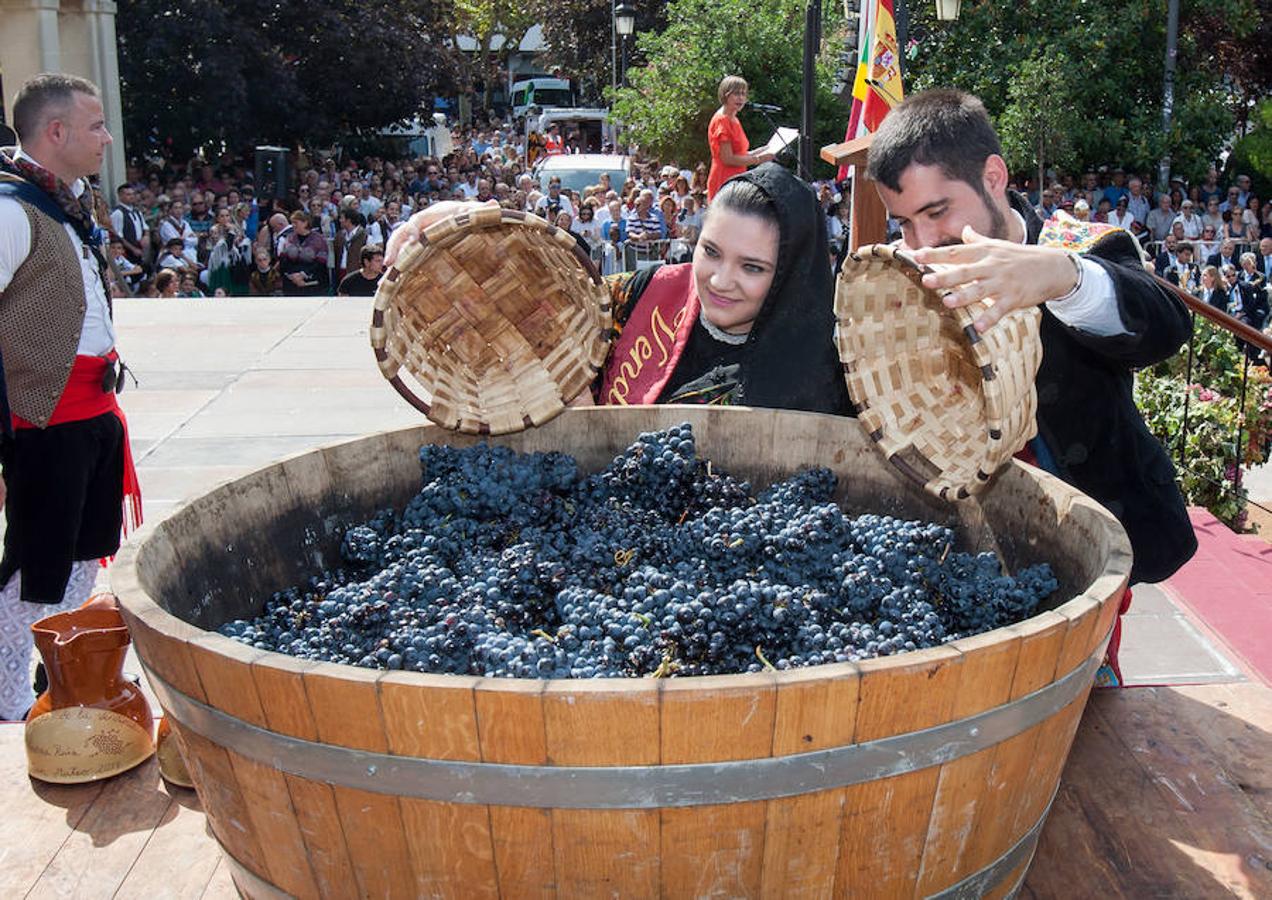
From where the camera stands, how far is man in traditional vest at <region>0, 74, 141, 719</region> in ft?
11.9

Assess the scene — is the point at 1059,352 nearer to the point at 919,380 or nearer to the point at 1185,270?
the point at 919,380

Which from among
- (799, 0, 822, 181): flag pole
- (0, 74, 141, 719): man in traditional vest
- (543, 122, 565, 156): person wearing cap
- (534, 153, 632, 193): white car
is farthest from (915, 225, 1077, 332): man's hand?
(543, 122, 565, 156): person wearing cap

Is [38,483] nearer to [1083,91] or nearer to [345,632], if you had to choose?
[345,632]

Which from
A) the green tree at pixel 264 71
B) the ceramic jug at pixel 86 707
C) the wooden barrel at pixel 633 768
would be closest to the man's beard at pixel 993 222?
the wooden barrel at pixel 633 768

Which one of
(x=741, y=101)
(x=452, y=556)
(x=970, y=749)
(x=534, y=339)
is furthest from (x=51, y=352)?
(x=741, y=101)

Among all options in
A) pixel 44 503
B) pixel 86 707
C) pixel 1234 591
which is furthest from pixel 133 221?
pixel 1234 591

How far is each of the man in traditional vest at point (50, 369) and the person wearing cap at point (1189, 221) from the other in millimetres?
16541

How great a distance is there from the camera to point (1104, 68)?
20.4m

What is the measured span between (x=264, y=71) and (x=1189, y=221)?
15861 mm

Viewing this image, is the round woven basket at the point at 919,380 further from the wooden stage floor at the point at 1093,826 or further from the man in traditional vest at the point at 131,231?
the man in traditional vest at the point at 131,231

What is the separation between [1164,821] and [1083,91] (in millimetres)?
19896

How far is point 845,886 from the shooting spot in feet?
5.41

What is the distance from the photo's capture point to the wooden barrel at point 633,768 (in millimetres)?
1482

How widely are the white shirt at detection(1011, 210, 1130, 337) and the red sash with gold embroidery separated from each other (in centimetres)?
109
